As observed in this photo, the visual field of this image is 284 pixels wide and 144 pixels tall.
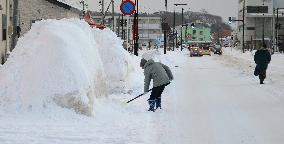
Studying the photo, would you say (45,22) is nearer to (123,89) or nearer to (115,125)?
(115,125)

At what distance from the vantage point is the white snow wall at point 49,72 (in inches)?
402

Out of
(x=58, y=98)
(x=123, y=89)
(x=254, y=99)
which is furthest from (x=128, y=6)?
(x=58, y=98)

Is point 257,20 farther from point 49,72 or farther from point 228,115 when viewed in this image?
point 49,72

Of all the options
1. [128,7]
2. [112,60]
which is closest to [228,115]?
[112,60]

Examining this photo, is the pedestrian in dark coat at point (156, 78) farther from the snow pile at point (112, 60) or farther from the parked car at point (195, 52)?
the parked car at point (195, 52)

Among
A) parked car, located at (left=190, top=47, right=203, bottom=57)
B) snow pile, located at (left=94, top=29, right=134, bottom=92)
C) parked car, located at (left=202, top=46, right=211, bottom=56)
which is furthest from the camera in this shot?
parked car, located at (left=202, top=46, right=211, bottom=56)

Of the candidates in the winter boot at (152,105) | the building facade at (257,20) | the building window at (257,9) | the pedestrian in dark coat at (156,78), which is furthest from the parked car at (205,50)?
the winter boot at (152,105)

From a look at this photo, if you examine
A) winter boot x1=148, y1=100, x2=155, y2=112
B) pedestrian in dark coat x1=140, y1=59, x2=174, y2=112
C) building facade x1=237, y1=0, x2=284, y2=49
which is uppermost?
building facade x1=237, y1=0, x2=284, y2=49

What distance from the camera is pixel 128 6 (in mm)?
18891

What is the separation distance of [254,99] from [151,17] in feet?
533

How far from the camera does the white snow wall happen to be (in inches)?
402

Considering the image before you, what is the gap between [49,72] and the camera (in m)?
10.5

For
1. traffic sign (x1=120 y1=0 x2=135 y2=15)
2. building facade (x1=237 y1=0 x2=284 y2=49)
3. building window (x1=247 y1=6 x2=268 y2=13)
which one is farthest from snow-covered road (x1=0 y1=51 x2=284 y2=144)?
building window (x1=247 y1=6 x2=268 y2=13)

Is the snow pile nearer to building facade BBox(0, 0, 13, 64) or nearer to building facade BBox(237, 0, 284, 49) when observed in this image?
building facade BBox(0, 0, 13, 64)
